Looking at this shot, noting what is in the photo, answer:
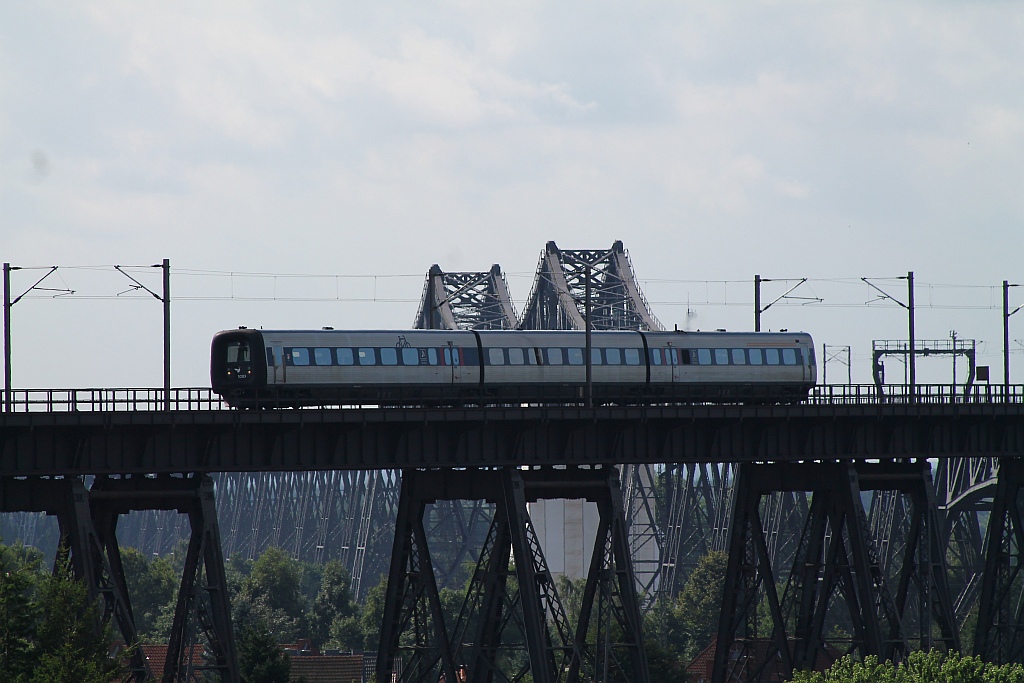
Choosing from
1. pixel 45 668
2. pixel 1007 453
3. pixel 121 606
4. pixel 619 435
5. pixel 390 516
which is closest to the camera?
pixel 45 668

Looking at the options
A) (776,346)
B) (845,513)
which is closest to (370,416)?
(845,513)

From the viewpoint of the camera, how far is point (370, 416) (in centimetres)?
4597

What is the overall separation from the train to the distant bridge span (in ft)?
12.2

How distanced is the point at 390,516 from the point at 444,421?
11509cm

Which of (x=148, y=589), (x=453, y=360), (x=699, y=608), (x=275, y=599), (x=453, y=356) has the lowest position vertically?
(x=148, y=589)

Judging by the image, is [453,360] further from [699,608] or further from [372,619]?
[699,608]

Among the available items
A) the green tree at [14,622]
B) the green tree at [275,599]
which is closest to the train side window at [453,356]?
the green tree at [14,622]

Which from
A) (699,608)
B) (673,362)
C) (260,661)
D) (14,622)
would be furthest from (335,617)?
(14,622)

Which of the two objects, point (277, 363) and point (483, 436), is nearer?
point (483, 436)

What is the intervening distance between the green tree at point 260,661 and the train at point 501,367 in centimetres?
1949

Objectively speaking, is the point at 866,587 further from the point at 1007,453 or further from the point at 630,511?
the point at 630,511

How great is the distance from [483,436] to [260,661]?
2601 cm

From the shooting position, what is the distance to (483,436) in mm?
48625

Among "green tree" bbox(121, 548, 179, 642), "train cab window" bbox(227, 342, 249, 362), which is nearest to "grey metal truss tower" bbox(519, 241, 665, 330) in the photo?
"green tree" bbox(121, 548, 179, 642)
